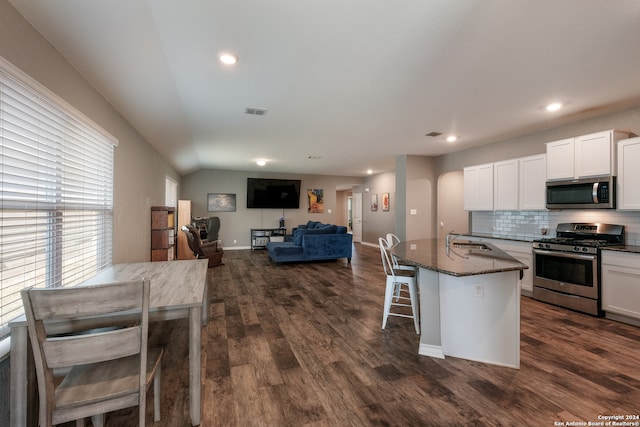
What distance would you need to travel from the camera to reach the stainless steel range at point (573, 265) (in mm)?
3334

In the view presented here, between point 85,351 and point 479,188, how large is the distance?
18.4 ft

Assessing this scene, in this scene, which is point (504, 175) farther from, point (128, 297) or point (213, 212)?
point (213, 212)

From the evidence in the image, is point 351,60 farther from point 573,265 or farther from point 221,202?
point 221,202

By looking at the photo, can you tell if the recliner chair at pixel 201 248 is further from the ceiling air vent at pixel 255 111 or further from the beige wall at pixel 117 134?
the ceiling air vent at pixel 255 111

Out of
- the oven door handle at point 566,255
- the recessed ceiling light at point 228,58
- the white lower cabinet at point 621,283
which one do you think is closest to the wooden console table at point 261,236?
the oven door handle at point 566,255

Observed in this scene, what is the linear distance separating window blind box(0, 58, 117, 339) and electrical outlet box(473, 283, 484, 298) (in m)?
3.02

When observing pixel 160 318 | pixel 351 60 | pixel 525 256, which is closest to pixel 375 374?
pixel 160 318

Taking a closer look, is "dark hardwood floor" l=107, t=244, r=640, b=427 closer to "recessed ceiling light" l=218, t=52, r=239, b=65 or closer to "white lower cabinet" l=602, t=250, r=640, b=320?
"white lower cabinet" l=602, t=250, r=640, b=320

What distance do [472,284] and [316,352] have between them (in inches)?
58.3

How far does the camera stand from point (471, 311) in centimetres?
235

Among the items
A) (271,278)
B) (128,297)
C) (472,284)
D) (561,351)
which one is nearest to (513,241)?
(561,351)

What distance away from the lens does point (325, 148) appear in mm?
5863

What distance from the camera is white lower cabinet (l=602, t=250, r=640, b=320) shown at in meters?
3.02

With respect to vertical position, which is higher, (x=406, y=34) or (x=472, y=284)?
(x=406, y=34)
